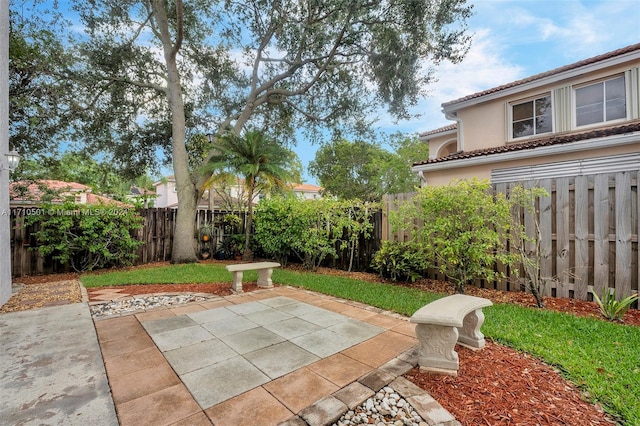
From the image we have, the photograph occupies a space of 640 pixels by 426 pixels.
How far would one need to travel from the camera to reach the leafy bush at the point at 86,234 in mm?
7340

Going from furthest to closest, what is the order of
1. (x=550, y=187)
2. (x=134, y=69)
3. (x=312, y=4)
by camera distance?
(x=134, y=69) < (x=312, y=4) < (x=550, y=187)

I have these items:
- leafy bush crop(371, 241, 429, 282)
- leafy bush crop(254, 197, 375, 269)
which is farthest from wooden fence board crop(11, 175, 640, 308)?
leafy bush crop(254, 197, 375, 269)

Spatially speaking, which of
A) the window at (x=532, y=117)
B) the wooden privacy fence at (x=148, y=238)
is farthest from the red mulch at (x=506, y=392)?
the wooden privacy fence at (x=148, y=238)

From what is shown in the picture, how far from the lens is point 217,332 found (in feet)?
11.8

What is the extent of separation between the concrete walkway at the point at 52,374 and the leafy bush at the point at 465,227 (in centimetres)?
482

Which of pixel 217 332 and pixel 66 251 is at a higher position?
pixel 66 251

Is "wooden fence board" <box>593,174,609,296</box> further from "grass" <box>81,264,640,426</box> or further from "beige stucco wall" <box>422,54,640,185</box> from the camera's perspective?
"beige stucco wall" <box>422,54,640,185</box>

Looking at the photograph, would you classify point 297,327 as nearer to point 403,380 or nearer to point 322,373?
point 322,373

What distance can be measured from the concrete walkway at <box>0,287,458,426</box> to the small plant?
2.86 metres

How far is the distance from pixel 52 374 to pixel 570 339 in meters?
5.39

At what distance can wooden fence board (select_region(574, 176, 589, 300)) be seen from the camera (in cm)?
453

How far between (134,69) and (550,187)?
13.0 m

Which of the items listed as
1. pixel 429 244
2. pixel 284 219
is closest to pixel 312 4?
pixel 284 219

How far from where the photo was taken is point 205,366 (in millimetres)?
2742
